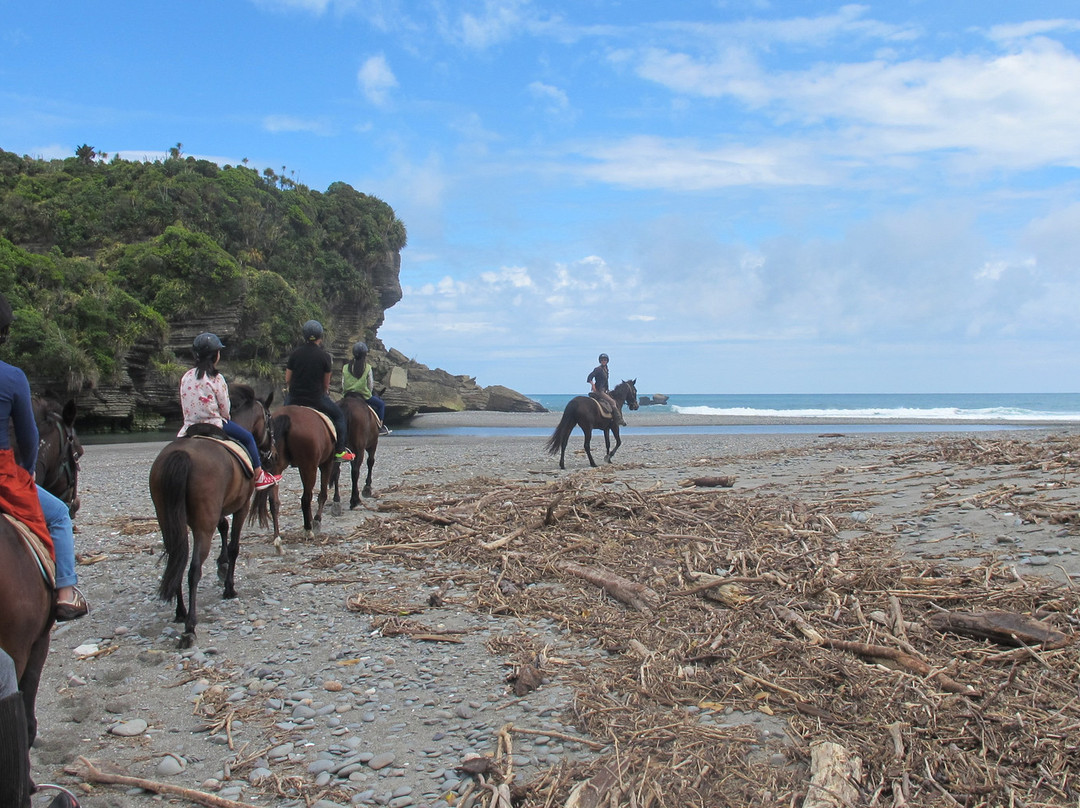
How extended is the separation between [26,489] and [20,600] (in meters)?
0.51

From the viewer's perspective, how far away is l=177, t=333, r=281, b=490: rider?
249 inches

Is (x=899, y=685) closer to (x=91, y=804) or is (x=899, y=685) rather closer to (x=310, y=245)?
(x=91, y=804)

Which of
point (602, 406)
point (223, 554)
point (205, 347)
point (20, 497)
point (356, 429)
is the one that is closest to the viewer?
point (20, 497)

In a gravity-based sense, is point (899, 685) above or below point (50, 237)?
below

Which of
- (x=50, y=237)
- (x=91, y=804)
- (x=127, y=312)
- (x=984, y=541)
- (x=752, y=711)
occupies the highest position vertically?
(x=50, y=237)

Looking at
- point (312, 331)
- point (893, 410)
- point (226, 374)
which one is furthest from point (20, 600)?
point (893, 410)

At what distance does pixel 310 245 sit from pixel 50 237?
519 inches

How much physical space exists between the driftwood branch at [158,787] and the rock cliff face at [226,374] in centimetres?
1887

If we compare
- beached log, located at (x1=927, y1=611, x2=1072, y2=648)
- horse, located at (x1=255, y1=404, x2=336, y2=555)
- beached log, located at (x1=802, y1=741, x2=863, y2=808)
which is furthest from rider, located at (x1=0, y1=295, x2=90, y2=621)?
beached log, located at (x1=927, y1=611, x2=1072, y2=648)

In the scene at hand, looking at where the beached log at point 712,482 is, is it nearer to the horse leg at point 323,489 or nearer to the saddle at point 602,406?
the horse leg at point 323,489

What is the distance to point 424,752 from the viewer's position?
155 inches

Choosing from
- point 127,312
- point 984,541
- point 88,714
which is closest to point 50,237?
point 127,312

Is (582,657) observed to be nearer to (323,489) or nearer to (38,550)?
(38,550)

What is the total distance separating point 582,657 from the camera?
5027 millimetres
